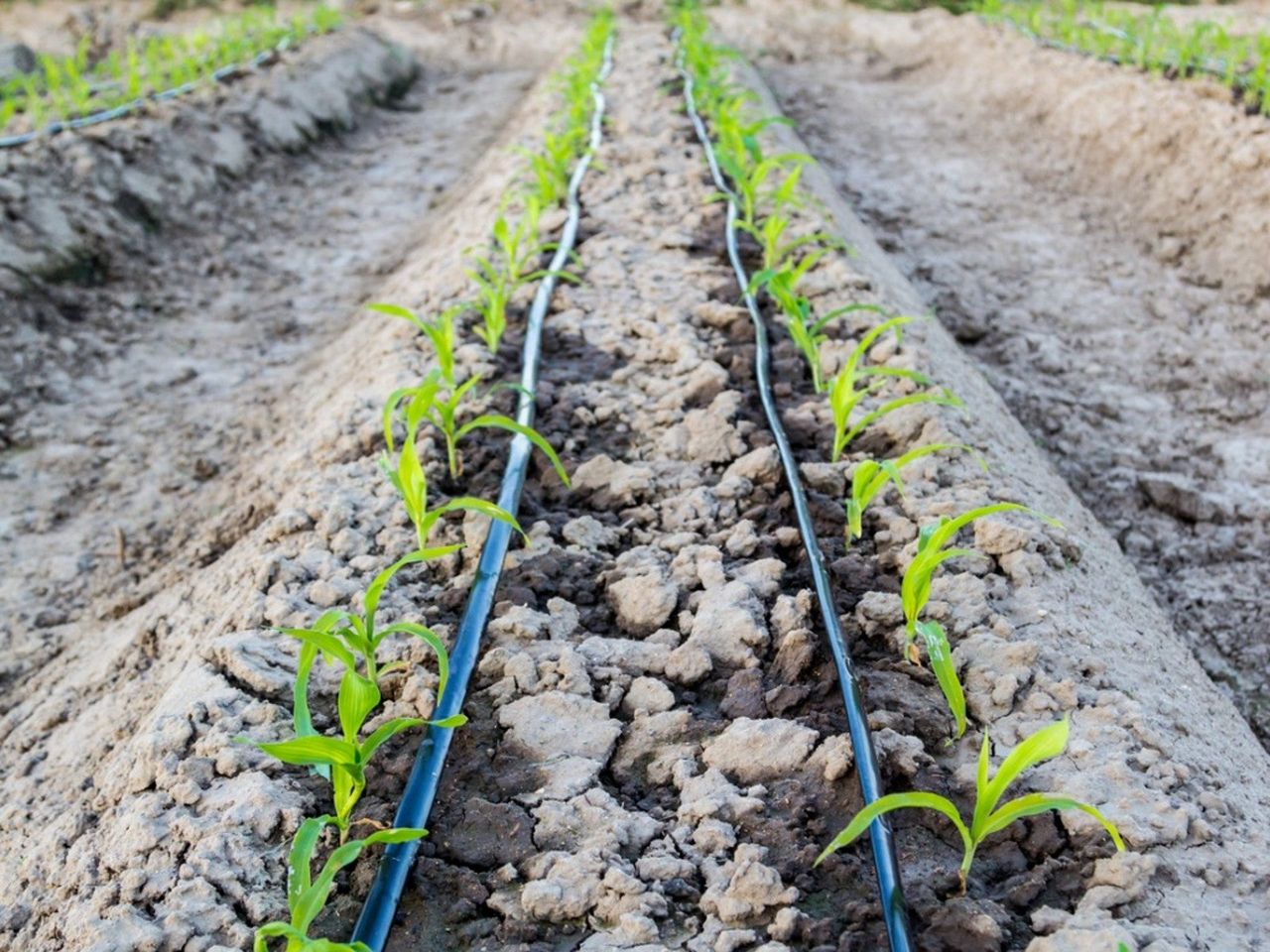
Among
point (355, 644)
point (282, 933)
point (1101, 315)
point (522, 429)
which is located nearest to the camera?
point (282, 933)

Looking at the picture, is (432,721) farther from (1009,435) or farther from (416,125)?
(416,125)

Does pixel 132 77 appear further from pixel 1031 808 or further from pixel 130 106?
pixel 1031 808

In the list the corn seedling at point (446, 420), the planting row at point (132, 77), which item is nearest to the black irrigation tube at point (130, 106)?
the planting row at point (132, 77)

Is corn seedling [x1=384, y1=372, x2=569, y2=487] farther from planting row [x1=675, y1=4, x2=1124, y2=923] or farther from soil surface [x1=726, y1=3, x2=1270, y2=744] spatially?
soil surface [x1=726, y1=3, x2=1270, y2=744]

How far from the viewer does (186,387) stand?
3734 mm

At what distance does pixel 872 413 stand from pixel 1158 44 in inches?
178

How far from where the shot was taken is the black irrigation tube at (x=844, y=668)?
4.73 ft

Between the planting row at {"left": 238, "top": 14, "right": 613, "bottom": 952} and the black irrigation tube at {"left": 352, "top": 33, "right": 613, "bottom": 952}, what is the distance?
0.03m

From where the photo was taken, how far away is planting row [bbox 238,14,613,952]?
57.2 inches

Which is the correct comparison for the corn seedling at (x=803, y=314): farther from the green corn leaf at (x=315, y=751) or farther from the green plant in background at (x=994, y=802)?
the green corn leaf at (x=315, y=751)

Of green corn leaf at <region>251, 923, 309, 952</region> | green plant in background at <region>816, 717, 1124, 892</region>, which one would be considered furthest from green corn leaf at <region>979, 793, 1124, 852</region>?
green corn leaf at <region>251, 923, 309, 952</region>

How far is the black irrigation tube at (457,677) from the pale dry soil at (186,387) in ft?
2.32

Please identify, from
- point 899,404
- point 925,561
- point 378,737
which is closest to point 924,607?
point 925,561

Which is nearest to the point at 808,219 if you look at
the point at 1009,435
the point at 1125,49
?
the point at 1009,435
